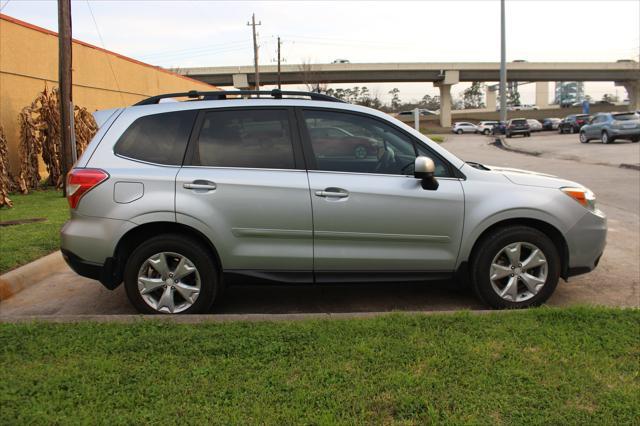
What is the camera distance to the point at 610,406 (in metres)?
2.71

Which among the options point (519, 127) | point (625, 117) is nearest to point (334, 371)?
point (625, 117)

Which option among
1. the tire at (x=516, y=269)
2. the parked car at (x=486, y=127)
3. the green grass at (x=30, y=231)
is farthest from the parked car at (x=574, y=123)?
the tire at (x=516, y=269)

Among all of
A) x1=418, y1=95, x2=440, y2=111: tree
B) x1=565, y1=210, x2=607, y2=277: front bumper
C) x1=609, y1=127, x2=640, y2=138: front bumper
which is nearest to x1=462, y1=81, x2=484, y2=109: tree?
x1=418, y1=95, x2=440, y2=111: tree

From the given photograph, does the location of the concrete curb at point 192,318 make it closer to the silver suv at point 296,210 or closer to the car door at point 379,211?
the silver suv at point 296,210

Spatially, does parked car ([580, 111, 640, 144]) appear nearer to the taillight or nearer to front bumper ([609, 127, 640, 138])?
front bumper ([609, 127, 640, 138])

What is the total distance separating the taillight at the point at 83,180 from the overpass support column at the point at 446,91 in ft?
242

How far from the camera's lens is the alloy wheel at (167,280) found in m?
4.14

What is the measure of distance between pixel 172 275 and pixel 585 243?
3.40 m

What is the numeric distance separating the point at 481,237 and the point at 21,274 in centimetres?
453

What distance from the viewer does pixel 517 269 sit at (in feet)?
14.0

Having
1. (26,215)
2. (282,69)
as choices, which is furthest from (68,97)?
(282,69)

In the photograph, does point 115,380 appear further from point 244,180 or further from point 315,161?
point 315,161

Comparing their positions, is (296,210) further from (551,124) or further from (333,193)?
(551,124)

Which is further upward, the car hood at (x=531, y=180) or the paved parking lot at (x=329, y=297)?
the car hood at (x=531, y=180)
